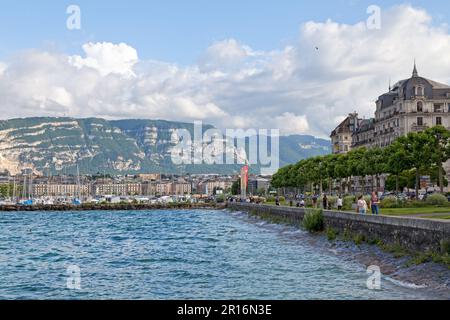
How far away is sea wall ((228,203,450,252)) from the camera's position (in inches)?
1108

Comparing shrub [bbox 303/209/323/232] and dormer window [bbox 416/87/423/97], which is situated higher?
dormer window [bbox 416/87/423/97]

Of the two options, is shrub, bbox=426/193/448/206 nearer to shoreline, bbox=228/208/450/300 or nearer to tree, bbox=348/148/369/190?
shoreline, bbox=228/208/450/300

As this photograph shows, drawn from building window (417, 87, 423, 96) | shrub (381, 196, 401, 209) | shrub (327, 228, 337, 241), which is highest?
building window (417, 87, 423, 96)

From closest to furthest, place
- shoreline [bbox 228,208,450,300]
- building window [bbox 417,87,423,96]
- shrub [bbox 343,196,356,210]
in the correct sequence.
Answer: shoreline [bbox 228,208,450,300], shrub [bbox 343,196,356,210], building window [bbox 417,87,423,96]

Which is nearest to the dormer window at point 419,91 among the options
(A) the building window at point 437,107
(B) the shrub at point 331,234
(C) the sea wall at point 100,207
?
(A) the building window at point 437,107

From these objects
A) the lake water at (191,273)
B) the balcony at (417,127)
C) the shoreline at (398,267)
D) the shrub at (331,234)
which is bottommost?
the lake water at (191,273)

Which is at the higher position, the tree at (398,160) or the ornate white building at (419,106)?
the ornate white building at (419,106)

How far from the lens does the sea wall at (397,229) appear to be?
28144 mm

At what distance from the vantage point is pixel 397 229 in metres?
33.7

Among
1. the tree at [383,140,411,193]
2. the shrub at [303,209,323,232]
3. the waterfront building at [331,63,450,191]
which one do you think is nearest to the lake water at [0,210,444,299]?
the shrub at [303,209,323,232]

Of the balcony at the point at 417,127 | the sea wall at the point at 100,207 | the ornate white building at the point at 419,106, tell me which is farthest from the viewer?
the sea wall at the point at 100,207

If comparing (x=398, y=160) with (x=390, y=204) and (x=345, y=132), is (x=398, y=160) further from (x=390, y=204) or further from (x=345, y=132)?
(x=345, y=132)

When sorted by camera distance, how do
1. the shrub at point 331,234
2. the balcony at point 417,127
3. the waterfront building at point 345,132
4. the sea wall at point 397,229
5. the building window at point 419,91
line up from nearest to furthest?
the sea wall at point 397,229, the shrub at point 331,234, the balcony at point 417,127, the building window at point 419,91, the waterfront building at point 345,132

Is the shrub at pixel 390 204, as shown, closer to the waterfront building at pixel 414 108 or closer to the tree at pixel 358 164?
the tree at pixel 358 164
